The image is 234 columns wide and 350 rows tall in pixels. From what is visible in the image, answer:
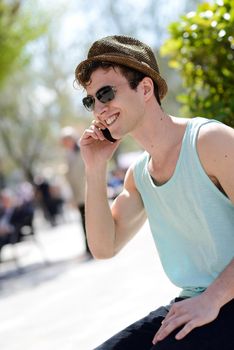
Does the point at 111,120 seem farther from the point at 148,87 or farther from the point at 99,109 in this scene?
the point at 148,87

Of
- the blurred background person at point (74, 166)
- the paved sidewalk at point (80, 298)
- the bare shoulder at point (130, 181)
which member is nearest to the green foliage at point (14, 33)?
the blurred background person at point (74, 166)

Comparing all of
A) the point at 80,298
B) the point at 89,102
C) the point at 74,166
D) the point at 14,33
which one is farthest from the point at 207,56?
the point at 14,33

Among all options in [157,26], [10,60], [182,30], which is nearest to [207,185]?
[182,30]

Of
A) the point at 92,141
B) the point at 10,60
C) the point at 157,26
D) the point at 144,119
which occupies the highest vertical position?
the point at 157,26

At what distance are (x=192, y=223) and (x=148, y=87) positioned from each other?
0.50 m

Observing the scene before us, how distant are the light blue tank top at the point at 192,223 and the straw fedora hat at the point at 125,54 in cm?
24

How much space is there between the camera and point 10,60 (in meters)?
14.5

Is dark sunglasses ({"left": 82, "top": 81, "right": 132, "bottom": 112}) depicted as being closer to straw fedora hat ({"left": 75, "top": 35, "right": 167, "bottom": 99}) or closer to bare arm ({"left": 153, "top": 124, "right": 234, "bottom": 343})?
straw fedora hat ({"left": 75, "top": 35, "right": 167, "bottom": 99})

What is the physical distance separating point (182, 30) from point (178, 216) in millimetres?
1706

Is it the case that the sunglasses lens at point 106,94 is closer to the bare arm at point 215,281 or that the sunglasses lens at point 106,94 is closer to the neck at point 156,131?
the neck at point 156,131

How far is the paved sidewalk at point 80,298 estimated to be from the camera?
4.71m

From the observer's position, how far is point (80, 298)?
6332 millimetres

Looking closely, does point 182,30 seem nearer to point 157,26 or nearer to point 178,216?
point 178,216

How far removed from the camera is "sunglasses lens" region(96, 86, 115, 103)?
2.21m
